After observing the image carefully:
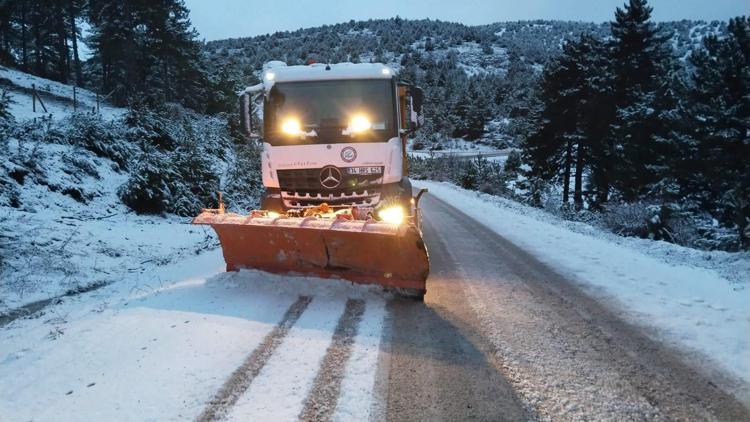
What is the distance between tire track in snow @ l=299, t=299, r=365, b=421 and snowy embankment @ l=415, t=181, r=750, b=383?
110 inches

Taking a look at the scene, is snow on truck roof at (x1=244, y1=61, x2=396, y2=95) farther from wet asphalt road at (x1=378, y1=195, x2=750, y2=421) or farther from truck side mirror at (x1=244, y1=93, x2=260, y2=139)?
wet asphalt road at (x1=378, y1=195, x2=750, y2=421)

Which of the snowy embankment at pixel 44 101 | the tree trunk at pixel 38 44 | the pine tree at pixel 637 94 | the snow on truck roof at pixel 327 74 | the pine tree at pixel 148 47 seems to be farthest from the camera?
the tree trunk at pixel 38 44

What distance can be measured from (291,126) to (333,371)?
4207 millimetres

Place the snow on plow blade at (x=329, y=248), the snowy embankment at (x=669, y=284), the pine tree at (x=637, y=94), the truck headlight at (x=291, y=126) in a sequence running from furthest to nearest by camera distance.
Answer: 1. the pine tree at (x=637, y=94)
2. the truck headlight at (x=291, y=126)
3. the snow on plow blade at (x=329, y=248)
4. the snowy embankment at (x=669, y=284)

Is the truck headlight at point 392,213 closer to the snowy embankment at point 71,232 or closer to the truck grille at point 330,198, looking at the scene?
the truck grille at point 330,198

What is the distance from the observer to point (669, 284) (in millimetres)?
5605

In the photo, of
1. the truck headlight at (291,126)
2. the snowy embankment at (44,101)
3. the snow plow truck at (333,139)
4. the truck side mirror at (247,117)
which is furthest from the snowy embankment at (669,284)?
the snowy embankment at (44,101)

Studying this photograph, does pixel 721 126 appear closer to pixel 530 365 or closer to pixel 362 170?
pixel 362 170

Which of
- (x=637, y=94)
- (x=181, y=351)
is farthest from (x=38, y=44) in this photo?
(x=181, y=351)

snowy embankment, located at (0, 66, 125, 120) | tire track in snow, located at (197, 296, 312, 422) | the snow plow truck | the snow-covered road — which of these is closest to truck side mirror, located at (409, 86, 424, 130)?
the snow plow truck

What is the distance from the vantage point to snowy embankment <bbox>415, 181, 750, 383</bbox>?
3945mm

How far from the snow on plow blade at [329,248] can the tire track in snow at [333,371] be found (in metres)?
0.57

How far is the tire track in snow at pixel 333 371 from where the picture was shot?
111 inches

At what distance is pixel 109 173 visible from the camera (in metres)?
11.2
